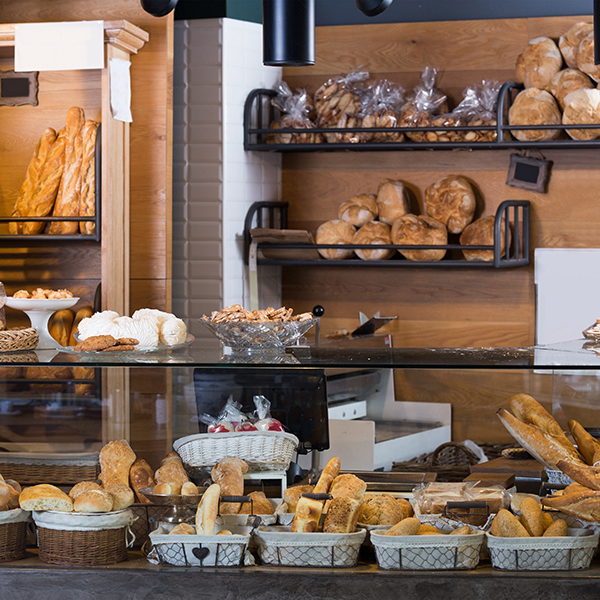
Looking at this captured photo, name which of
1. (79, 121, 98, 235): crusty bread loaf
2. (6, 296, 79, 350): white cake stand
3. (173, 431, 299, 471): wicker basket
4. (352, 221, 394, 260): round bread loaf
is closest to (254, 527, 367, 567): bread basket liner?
(173, 431, 299, 471): wicker basket

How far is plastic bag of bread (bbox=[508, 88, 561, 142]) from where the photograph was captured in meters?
3.07

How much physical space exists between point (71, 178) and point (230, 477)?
1.64 meters

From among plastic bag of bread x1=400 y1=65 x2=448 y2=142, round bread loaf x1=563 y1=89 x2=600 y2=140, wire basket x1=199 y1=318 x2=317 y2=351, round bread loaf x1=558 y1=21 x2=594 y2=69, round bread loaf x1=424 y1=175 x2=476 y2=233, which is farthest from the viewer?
round bread loaf x1=424 y1=175 x2=476 y2=233

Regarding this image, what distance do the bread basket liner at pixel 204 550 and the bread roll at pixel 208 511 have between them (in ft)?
0.06

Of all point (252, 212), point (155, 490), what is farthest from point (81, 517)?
point (252, 212)

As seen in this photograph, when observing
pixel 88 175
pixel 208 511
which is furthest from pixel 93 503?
pixel 88 175

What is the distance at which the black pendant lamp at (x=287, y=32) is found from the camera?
1.53m

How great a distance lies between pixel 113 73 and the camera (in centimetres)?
277

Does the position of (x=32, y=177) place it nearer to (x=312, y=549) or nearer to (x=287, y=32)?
(x=287, y=32)

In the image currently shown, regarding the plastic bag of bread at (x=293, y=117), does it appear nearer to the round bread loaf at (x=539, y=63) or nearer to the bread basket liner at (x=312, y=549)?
the round bread loaf at (x=539, y=63)

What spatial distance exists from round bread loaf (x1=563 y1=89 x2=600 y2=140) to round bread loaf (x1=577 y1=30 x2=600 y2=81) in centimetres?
8

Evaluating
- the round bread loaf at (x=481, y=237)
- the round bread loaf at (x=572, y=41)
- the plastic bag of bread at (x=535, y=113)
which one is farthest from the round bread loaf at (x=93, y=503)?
the round bread loaf at (x=572, y=41)

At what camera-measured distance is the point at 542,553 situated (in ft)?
4.40

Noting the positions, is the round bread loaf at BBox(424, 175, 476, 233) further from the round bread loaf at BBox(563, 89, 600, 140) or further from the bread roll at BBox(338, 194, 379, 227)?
the round bread loaf at BBox(563, 89, 600, 140)
